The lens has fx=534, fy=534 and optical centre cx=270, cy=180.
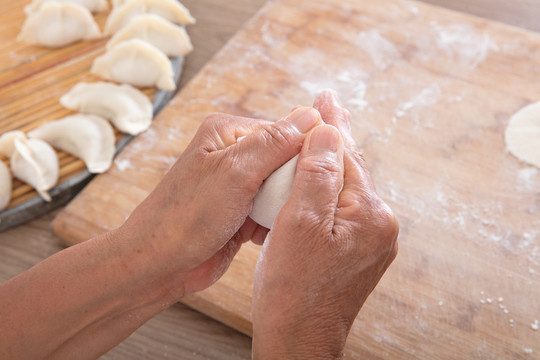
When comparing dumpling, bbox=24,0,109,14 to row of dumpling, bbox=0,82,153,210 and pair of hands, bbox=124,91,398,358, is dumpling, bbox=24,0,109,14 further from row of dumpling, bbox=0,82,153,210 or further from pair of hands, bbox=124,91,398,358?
pair of hands, bbox=124,91,398,358

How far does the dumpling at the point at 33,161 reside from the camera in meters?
1.27

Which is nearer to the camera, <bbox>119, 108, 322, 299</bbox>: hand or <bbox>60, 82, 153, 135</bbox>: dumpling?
<bbox>119, 108, 322, 299</bbox>: hand

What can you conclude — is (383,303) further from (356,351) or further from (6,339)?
(6,339)

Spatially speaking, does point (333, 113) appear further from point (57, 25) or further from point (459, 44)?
point (57, 25)

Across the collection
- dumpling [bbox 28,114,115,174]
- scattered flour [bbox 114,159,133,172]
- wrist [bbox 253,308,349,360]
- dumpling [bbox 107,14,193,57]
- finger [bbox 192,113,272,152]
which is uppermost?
finger [bbox 192,113,272,152]

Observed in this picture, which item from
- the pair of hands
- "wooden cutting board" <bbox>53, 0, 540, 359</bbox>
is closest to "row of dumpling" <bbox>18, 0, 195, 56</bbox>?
"wooden cutting board" <bbox>53, 0, 540, 359</bbox>

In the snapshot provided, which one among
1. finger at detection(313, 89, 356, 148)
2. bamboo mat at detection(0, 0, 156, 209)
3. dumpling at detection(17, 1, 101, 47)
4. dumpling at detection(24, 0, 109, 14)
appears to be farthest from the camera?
dumpling at detection(24, 0, 109, 14)

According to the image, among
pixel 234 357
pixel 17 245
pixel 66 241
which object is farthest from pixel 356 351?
pixel 17 245

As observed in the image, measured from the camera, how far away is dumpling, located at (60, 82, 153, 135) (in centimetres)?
141

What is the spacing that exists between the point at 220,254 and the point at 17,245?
22.6 inches

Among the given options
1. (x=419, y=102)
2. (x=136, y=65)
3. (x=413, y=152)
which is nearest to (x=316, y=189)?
(x=413, y=152)

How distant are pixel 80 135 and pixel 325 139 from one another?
2.45ft

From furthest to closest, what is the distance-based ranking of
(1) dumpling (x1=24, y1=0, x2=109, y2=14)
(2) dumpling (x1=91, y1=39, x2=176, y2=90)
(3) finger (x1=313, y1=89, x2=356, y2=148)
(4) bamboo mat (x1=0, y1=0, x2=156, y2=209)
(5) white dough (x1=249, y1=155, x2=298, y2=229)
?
(1) dumpling (x1=24, y1=0, x2=109, y2=14), (2) dumpling (x1=91, y1=39, x2=176, y2=90), (4) bamboo mat (x1=0, y1=0, x2=156, y2=209), (3) finger (x1=313, y1=89, x2=356, y2=148), (5) white dough (x1=249, y1=155, x2=298, y2=229)

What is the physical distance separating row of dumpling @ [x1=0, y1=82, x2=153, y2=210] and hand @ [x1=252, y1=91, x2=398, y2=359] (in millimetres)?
700
